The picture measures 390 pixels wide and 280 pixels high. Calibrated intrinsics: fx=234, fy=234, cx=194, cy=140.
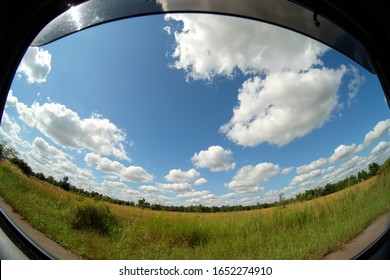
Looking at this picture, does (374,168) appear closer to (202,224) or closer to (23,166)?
(202,224)

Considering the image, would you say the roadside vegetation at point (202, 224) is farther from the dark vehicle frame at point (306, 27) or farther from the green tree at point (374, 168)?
the dark vehicle frame at point (306, 27)

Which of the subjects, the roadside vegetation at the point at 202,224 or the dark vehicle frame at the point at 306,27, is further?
the roadside vegetation at the point at 202,224

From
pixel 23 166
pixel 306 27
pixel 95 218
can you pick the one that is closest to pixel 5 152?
pixel 23 166

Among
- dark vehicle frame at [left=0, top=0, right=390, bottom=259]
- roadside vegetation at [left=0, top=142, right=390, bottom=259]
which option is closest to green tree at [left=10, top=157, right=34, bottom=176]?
roadside vegetation at [left=0, top=142, right=390, bottom=259]

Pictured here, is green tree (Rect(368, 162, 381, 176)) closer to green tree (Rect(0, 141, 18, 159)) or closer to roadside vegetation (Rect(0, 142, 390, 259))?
roadside vegetation (Rect(0, 142, 390, 259))

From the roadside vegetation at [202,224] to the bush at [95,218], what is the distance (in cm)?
1

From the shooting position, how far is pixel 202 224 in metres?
1.85

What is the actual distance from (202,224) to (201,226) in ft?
0.06

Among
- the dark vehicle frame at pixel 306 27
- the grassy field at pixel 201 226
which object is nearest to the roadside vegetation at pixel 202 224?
the grassy field at pixel 201 226

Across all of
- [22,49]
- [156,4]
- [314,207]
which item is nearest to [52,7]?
[22,49]

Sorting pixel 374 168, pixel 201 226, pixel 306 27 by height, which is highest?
pixel 306 27

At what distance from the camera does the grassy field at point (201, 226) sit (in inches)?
52.3

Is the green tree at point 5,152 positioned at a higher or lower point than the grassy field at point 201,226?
higher

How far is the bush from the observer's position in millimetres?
2109
